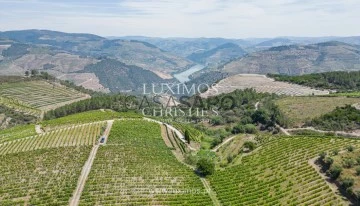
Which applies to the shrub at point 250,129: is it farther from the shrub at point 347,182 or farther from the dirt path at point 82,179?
the shrub at point 347,182

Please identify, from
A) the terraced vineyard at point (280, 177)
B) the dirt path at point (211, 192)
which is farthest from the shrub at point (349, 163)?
the dirt path at point (211, 192)

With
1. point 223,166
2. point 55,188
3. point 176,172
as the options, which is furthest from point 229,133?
point 55,188

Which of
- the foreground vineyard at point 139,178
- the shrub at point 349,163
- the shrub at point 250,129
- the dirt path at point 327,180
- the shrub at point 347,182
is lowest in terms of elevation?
the shrub at point 250,129

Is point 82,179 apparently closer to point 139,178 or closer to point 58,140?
point 139,178

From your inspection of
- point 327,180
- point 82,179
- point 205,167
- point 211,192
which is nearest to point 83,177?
point 82,179

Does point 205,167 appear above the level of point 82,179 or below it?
above

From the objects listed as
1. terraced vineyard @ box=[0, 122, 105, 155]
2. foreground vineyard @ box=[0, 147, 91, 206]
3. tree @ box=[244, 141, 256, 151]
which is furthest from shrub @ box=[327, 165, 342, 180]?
terraced vineyard @ box=[0, 122, 105, 155]

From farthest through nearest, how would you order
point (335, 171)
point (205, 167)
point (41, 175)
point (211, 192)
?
point (205, 167) < point (41, 175) < point (211, 192) < point (335, 171)
